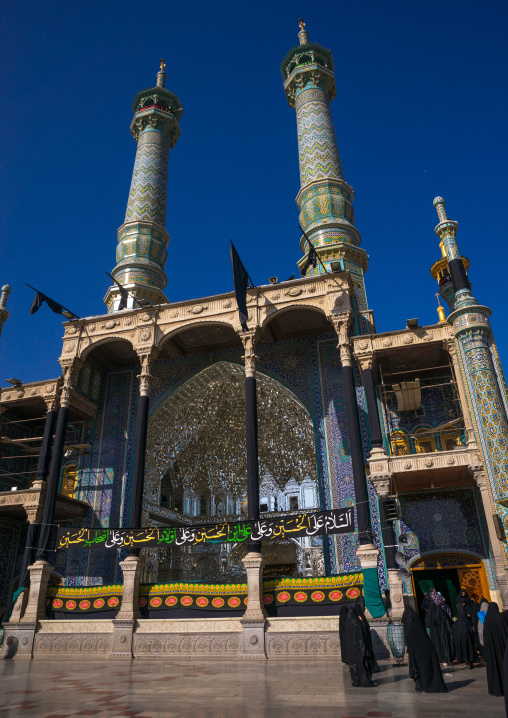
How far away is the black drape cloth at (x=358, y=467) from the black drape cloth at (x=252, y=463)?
2.18 meters

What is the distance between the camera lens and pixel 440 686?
5.57 m

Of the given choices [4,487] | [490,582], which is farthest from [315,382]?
[4,487]

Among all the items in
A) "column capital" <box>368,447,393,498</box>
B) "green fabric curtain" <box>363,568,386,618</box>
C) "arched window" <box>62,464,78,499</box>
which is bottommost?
"green fabric curtain" <box>363,568,386,618</box>

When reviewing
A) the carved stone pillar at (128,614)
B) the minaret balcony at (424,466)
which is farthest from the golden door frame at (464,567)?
the carved stone pillar at (128,614)

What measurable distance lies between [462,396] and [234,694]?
8775mm

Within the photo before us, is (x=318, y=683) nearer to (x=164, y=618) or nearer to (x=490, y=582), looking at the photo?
(x=164, y=618)

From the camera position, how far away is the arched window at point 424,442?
13.3 metres

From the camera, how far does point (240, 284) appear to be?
13.1 m

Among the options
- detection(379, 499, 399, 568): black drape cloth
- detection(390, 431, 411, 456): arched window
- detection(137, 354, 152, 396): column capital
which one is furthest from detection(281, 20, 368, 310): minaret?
detection(379, 499, 399, 568): black drape cloth

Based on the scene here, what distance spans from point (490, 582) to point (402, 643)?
401 centimetres

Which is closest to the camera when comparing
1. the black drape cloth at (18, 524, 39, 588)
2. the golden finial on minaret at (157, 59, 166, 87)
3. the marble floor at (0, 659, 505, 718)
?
the marble floor at (0, 659, 505, 718)

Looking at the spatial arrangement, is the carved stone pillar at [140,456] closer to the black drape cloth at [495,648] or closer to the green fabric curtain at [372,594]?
the green fabric curtain at [372,594]

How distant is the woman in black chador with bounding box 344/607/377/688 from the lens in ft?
19.8

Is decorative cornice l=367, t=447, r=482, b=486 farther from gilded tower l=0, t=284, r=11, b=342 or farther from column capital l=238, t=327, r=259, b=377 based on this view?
gilded tower l=0, t=284, r=11, b=342
